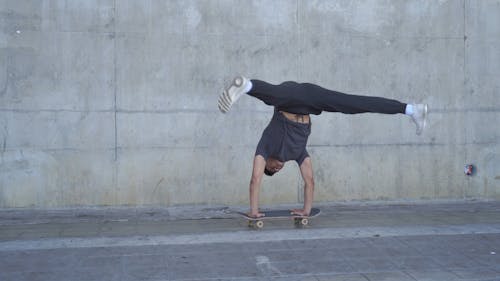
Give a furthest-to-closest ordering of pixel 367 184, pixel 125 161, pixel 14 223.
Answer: pixel 367 184 → pixel 125 161 → pixel 14 223

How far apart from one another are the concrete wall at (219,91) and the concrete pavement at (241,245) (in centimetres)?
54

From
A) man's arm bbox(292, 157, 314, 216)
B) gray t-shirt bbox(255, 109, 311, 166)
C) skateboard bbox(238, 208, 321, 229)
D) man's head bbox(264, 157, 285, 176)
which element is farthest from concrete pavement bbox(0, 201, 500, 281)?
gray t-shirt bbox(255, 109, 311, 166)

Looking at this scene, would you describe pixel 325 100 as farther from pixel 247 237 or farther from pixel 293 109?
pixel 247 237

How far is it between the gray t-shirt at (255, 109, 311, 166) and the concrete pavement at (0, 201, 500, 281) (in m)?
1.00

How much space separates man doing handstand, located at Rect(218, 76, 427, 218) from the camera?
6516 millimetres

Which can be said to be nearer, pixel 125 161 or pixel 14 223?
pixel 14 223

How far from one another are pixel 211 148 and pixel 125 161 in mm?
1320

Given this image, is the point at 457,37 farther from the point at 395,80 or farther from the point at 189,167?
the point at 189,167

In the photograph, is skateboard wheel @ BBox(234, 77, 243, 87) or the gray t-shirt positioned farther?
the gray t-shirt

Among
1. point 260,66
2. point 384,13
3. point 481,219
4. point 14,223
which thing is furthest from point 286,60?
point 14,223

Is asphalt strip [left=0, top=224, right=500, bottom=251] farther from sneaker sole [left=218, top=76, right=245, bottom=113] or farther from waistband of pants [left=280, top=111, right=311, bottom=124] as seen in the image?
sneaker sole [left=218, top=76, right=245, bottom=113]

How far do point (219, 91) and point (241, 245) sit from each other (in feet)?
10.0

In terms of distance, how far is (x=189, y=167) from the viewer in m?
9.19

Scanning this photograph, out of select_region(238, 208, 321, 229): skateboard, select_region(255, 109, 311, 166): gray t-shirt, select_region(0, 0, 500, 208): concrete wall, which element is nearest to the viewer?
select_region(255, 109, 311, 166): gray t-shirt
